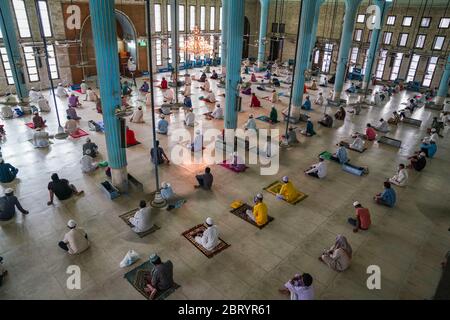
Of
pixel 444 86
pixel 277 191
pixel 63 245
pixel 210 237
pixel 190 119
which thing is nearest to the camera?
pixel 63 245

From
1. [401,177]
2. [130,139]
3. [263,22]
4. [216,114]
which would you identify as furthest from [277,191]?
[263,22]

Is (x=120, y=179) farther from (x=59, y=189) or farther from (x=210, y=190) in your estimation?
(x=210, y=190)

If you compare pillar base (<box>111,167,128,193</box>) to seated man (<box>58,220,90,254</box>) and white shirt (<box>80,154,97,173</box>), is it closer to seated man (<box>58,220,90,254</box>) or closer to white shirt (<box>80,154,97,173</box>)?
white shirt (<box>80,154,97,173</box>)

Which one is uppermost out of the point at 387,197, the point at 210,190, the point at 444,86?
the point at 444,86

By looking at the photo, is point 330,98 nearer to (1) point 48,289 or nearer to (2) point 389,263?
(2) point 389,263

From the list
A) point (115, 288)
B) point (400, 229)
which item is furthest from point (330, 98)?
point (115, 288)

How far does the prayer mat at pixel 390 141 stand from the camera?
677 inches

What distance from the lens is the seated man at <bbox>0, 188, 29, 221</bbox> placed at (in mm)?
9844

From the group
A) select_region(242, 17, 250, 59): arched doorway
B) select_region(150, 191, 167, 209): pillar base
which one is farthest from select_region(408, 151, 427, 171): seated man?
select_region(242, 17, 250, 59): arched doorway

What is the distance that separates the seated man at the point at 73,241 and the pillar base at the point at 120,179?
2.92 meters

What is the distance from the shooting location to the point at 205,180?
→ 1200 cm

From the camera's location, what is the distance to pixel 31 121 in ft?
58.5

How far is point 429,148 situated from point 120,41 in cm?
2496
